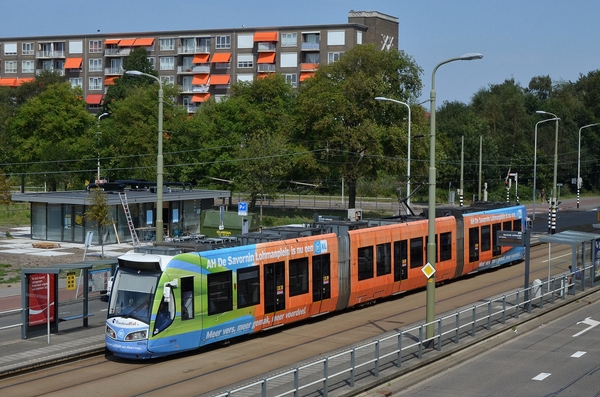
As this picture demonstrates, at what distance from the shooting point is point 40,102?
255 feet

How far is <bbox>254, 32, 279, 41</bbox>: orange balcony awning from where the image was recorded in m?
96.2

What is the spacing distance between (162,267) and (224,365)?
8.83ft

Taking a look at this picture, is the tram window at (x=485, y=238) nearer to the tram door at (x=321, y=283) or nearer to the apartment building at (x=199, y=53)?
the tram door at (x=321, y=283)

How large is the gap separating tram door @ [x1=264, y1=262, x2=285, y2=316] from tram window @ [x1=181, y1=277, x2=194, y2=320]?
9.65 feet

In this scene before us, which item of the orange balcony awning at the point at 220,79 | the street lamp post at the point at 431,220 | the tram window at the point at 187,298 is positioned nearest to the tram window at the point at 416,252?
the street lamp post at the point at 431,220

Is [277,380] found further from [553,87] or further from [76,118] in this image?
[553,87]

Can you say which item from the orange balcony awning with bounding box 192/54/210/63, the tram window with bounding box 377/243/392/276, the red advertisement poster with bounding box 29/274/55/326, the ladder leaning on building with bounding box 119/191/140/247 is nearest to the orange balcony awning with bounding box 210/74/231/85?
the orange balcony awning with bounding box 192/54/210/63

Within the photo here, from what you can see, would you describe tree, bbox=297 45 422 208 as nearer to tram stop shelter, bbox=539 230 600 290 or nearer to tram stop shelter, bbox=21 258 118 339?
tram stop shelter, bbox=539 230 600 290

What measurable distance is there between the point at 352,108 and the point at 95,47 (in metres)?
56.7

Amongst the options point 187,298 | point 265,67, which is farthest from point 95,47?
point 187,298

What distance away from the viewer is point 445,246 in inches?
1211

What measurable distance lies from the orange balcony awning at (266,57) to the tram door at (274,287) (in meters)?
77.2

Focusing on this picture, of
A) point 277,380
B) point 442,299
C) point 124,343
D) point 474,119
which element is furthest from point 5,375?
point 474,119

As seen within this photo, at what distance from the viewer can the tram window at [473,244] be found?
3259 cm
